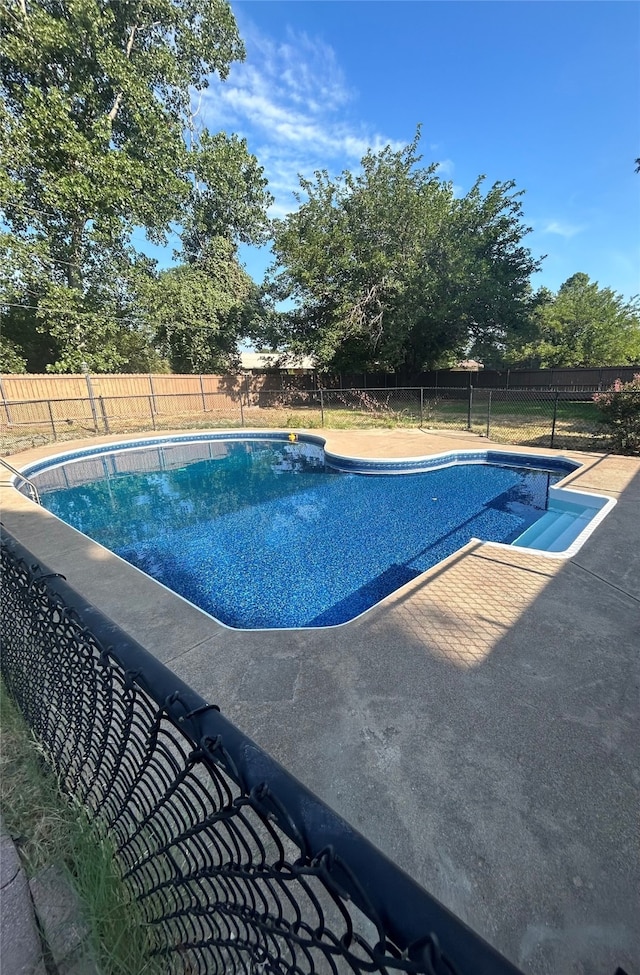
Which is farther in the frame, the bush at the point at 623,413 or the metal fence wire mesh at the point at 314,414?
the metal fence wire mesh at the point at 314,414

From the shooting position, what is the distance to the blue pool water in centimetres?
433

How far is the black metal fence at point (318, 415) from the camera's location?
34.4 feet

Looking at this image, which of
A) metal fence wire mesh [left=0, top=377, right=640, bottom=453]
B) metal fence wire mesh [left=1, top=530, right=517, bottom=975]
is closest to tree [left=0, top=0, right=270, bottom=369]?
metal fence wire mesh [left=0, top=377, right=640, bottom=453]

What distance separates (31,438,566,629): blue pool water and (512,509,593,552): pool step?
195 mm

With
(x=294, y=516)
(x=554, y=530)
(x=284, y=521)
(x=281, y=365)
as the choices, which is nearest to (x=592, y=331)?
(x=281, y=365)

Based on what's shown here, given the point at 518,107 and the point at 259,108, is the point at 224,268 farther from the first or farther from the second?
the point at 518,107

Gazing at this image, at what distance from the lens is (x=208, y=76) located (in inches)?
707

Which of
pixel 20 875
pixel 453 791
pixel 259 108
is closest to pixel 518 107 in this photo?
pixel 259 108

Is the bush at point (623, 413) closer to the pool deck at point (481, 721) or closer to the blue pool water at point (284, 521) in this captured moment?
the blue pool water at point (284, 521)

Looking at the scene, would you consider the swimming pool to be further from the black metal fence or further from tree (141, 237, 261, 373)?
tree (141, 237, 261, 373)

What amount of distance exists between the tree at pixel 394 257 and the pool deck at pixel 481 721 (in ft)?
47.3

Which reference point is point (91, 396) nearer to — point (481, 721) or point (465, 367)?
point (481, 721)

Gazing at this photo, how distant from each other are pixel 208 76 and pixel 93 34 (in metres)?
6.83

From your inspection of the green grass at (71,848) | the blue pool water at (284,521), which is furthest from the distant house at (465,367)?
the green grass at (71,848)
